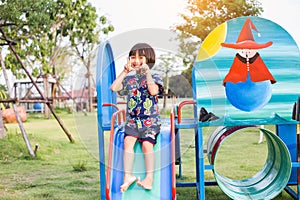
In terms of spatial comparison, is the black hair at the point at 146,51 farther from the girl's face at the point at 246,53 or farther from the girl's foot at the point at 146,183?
the girl's foot at the point at 146,183

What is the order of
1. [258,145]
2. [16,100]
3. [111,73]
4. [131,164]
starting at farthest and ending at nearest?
[258,145] → [16,100] → [111,73] → [131,164]

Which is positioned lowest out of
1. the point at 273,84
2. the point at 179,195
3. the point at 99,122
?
the point at 179,195

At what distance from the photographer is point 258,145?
7.93 m

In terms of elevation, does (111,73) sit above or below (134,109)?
above

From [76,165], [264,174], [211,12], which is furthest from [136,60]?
[211,12]

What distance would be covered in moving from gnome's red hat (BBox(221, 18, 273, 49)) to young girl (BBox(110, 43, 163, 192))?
29.1 inches

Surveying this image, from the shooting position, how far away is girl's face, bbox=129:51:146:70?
3.64 metres

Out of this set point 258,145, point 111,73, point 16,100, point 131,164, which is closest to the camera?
point 131,164

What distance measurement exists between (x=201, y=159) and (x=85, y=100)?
1.16m

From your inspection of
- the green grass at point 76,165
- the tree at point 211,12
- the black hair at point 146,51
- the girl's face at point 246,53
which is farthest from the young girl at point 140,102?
the tree at point 211,12

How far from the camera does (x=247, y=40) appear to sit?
3.89m

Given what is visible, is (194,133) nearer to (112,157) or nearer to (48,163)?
(112,157)

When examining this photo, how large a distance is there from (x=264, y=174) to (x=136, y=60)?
6.88ft

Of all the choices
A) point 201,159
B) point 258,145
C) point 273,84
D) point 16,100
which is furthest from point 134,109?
point 258,145
